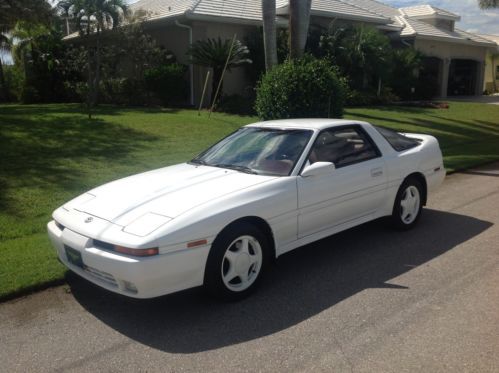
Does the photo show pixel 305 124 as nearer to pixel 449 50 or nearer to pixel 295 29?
pixel 295 29

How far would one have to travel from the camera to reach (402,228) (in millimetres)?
5977

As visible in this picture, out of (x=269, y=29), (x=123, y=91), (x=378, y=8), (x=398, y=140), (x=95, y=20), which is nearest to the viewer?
(x=398, y=140)

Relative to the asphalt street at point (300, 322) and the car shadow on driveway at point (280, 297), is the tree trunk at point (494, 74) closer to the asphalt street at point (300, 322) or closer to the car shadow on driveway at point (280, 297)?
the car shadow on driveway at point (280, 297)

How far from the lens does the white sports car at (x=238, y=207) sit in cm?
378

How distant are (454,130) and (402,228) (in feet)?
38.8

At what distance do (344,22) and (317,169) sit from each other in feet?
74.0

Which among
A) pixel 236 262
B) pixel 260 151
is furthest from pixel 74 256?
pixel 260 151

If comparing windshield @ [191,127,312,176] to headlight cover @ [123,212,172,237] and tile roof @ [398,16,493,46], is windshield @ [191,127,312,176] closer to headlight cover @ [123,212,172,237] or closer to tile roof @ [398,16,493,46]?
headlight cover @ [123,212,172,237]

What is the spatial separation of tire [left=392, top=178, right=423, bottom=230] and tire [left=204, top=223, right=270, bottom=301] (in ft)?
7.10

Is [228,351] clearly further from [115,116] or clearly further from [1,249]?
[115,116]

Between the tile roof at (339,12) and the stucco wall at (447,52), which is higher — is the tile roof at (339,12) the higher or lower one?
the higher one

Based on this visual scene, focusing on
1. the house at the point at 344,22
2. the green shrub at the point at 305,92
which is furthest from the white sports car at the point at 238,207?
the house at the point at 344,22

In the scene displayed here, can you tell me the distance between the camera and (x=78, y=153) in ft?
33.2

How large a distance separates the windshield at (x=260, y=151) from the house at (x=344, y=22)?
50.9 feet
